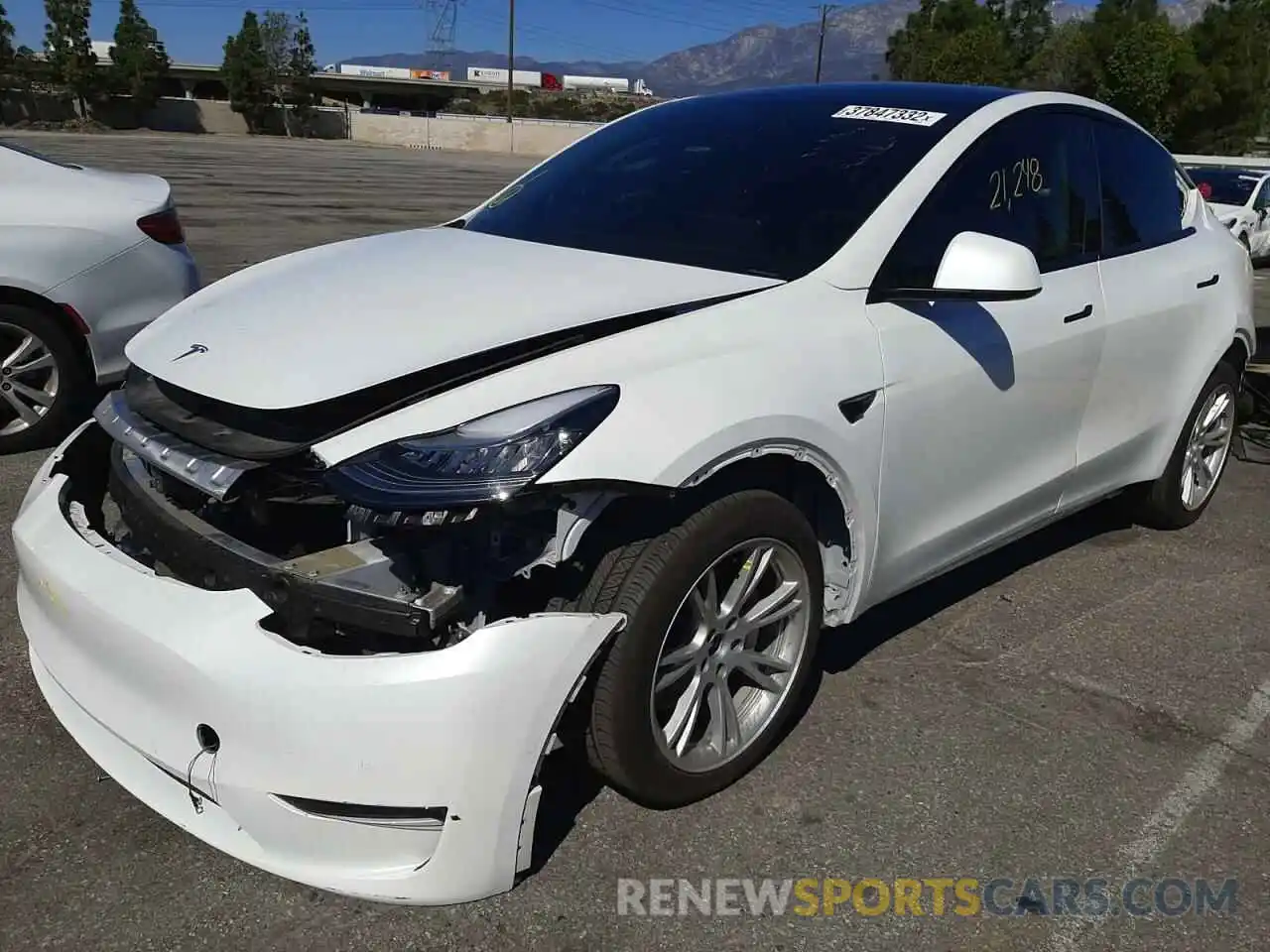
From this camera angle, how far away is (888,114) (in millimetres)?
3357

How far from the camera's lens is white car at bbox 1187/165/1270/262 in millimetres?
14242

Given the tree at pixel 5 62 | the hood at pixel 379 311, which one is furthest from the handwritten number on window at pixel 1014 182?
the tree at pixel 5 62

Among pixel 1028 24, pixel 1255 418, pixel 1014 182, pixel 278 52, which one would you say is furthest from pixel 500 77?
pixel 1014 182

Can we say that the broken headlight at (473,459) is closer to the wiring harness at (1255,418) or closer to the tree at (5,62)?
the wiring harness at (1255,418)

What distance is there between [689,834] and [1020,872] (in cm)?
75

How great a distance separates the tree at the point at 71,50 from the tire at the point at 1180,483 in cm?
7535

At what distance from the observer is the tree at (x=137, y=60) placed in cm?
6812

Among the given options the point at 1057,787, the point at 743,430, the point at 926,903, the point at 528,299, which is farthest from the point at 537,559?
the point at 1057,787

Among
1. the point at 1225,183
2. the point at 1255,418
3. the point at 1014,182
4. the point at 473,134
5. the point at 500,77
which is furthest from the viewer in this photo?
the point at 500,77

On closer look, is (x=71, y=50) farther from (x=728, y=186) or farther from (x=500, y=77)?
(x=500, y=77)

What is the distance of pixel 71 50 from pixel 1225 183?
71018mm

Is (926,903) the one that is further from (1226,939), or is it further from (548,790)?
(548,790)

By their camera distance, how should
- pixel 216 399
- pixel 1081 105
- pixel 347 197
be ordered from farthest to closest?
pixel 347 197 < pixel 1081 105 < pixel 216 399

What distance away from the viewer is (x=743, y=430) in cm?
238
